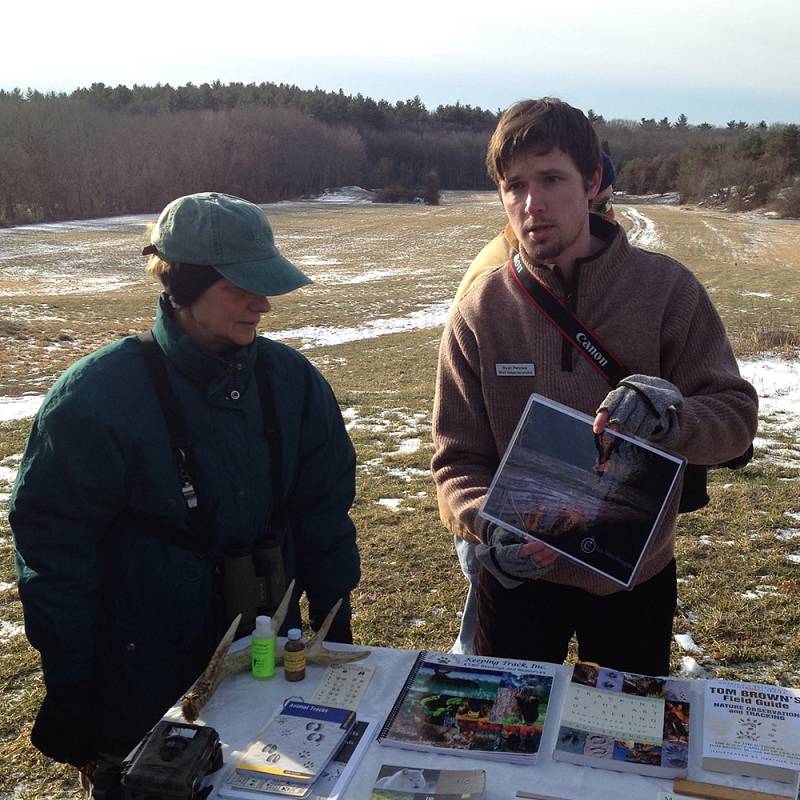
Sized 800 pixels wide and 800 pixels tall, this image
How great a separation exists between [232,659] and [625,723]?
3.56 feet

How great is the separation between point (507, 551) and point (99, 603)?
1.24 meters

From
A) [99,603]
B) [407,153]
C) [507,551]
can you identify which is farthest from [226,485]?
[407,153]

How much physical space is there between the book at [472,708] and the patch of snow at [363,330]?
1516 cm

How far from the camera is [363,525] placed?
6246 mm

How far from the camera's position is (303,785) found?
1.90 m

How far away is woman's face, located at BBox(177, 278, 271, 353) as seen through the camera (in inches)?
97.2

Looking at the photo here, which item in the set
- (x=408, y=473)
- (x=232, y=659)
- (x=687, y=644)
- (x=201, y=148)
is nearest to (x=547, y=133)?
(x=232, y=659)

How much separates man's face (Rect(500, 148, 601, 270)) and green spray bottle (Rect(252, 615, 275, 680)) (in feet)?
4.39

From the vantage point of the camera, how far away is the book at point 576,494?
226 centimetres

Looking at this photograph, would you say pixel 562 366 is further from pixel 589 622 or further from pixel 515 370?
pixel 589 622

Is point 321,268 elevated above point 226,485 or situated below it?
below

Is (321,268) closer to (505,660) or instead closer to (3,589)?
(3,589)

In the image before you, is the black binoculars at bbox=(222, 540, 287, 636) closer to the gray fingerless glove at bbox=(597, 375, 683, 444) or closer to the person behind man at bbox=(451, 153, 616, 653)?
the person behind man at bbox=(451, 153, 616, 653)

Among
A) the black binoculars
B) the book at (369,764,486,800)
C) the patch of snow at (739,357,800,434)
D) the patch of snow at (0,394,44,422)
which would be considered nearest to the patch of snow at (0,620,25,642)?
the black binoculars
